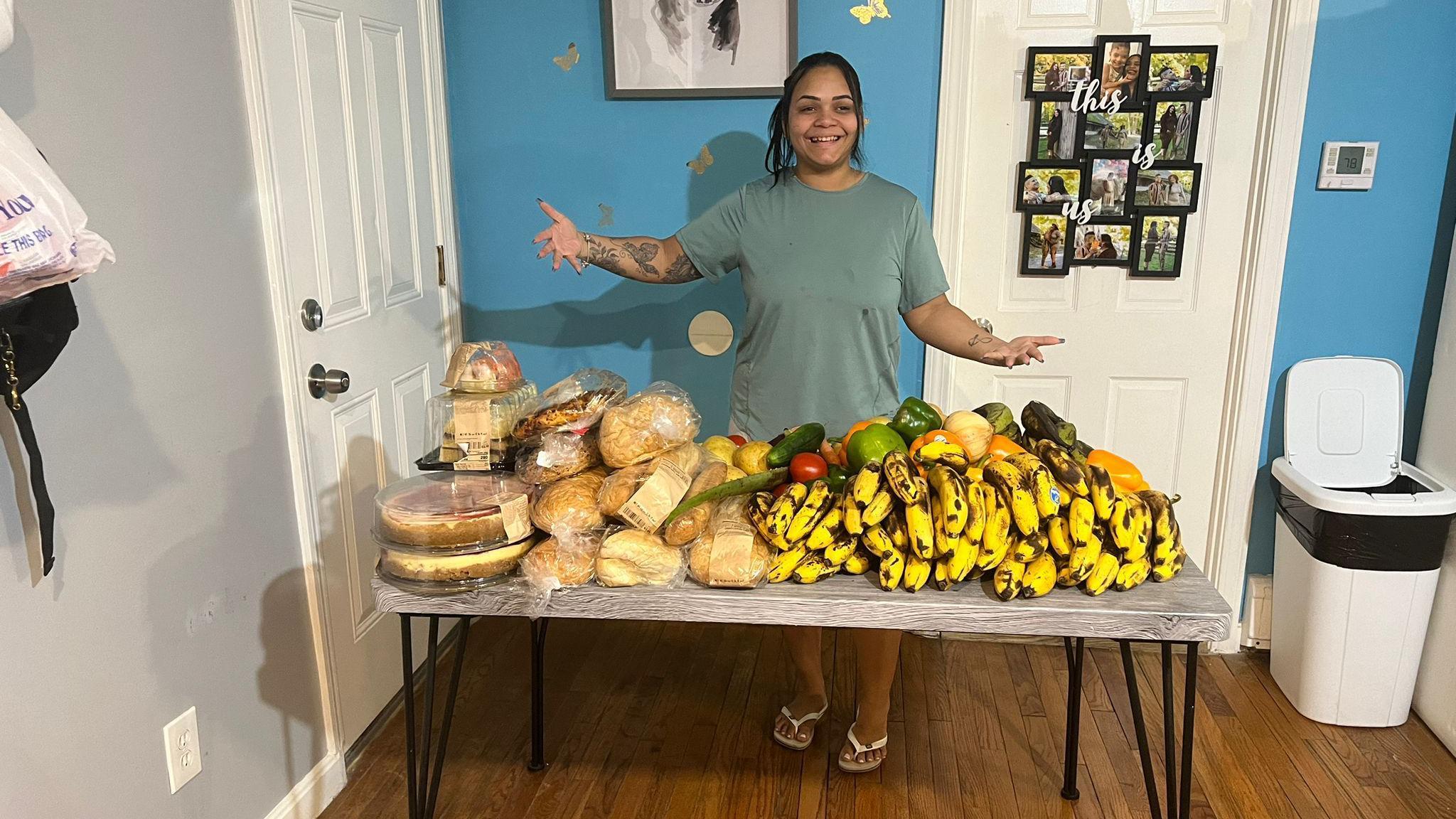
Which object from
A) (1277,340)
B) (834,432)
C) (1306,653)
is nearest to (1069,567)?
(834,432)

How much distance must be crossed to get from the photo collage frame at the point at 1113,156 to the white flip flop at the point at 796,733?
140 centimetres

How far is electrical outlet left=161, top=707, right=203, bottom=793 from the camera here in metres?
1.72

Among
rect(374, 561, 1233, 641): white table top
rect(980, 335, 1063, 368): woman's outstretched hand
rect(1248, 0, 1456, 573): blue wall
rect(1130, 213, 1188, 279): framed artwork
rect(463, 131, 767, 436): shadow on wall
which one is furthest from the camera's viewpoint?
rect(463, 131, 767, 436): shadow on wall

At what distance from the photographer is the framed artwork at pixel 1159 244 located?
8.85 feet

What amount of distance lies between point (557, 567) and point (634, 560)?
0.12 m

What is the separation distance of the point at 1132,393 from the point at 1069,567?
5.08 feet

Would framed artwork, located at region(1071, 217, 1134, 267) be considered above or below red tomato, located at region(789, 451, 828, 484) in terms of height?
above

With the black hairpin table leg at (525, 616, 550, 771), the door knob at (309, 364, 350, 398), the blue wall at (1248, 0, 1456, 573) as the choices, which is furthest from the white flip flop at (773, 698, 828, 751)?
the blue wall at (1248, 0, 1456, 573)

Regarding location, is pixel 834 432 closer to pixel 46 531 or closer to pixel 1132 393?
pixel 1132 393

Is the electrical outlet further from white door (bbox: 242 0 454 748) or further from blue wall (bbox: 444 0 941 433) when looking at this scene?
blue wall (bbox: 444 0 941 433)

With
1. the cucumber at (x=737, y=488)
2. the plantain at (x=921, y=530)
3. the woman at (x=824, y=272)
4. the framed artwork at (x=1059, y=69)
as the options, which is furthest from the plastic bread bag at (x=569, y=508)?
the framed artwork at (x=1059, y=69)

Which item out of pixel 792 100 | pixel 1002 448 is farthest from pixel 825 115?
pixel 1002 448

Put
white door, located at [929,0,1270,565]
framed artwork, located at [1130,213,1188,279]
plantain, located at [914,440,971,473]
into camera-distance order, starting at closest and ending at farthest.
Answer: plantain, located at [914,440,971,473]
white door, located at [929,0,1270,565]
framed artwork, located at [1130,213,1188,279]

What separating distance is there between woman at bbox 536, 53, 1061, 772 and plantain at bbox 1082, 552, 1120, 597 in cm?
71
